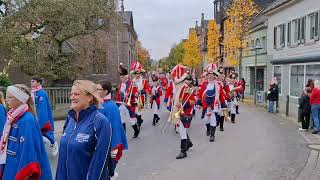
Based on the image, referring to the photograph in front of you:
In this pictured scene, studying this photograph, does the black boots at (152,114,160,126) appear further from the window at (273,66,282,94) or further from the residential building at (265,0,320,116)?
the window at (273,66,282,94)

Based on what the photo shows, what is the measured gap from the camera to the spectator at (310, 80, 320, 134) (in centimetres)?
1263

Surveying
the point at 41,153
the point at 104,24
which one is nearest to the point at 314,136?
the point at 41,153

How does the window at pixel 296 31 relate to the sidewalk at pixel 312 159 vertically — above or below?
above

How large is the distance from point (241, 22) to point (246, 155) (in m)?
23.0

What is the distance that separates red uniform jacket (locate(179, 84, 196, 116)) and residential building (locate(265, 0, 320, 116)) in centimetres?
1134

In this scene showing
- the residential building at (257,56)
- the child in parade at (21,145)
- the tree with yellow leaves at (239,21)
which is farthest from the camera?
the residential building at (257,56)

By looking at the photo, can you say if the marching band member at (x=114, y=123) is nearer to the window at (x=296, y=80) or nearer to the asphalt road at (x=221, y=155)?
the asphalt road at (x=221, y=155)

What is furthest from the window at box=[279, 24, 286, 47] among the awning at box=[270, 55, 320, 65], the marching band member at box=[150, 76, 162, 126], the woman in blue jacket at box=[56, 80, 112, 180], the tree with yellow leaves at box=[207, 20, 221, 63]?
the woman in blue jacket at box=[56, 80, 112, 180]

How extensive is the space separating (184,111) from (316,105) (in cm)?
527

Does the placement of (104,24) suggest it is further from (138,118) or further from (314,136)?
(314,136)

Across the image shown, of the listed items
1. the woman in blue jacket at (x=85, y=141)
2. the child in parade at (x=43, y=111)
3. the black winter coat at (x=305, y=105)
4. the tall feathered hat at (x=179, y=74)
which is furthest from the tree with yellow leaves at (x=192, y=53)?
the woman in blue jacket at (x=85, y=141)

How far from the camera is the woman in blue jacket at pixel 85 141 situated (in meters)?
3.80

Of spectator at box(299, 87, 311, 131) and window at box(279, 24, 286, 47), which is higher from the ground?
window at box(279, 24, 286, 47)

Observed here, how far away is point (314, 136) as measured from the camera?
12.5 metres
